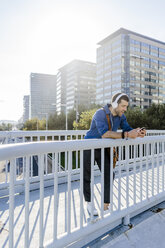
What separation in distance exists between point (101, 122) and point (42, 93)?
167 metres

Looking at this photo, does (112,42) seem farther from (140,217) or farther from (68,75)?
(140,217)

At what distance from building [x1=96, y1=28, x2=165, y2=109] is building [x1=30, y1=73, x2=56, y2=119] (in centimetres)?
7273

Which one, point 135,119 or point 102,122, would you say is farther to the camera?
point 135,119

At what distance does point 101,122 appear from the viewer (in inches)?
89.4

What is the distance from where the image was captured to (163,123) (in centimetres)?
3147

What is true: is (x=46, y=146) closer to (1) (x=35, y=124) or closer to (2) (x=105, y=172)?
(2) (x=105, y=172)

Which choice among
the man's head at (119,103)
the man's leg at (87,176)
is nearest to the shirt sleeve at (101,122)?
the man's head at (119,103)

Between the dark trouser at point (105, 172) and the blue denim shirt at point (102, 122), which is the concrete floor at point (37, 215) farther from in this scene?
the blue denim shirt at point (102, 122)

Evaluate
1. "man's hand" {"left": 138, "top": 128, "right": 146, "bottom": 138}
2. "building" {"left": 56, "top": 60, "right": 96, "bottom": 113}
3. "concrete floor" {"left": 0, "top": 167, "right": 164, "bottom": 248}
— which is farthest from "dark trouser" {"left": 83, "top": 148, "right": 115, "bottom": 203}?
"building" {"left": 56, "top": 60, "right": 96, "bottom": 113}

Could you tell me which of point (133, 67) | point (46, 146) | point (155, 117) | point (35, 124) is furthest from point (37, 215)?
point (133, 67)

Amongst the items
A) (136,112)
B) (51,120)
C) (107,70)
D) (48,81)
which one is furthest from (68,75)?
(136,112)

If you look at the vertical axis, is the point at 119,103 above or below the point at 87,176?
above

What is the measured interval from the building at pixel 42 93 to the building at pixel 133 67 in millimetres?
72732

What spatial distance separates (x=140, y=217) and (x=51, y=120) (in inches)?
2220
